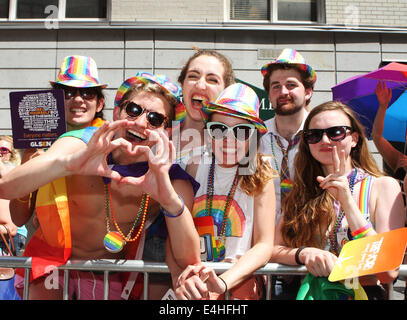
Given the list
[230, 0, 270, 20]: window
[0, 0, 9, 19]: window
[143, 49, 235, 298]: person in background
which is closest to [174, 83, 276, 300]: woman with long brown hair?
[143, 49, 235, 298]: person in background

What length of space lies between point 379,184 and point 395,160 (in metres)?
1.39

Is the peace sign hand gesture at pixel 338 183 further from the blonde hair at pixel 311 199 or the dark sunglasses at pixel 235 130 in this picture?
the dark sunglasses at pixel 235 130

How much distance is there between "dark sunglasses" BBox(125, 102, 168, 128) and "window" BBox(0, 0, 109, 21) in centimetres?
747

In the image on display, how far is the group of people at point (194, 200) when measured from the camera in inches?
82.5

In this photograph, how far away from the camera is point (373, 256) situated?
1.91 metres

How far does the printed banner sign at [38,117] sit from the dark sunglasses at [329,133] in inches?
67.1

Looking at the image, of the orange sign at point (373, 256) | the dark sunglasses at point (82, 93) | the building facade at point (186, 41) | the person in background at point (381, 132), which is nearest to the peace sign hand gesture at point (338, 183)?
the orange sign at point (373, 256)

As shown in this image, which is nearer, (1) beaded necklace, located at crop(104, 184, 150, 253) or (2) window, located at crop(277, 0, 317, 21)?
(1) beaded necklace, located at crop(104, 184, 150, 253)

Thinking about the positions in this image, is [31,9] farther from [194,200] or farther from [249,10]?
[194,200]

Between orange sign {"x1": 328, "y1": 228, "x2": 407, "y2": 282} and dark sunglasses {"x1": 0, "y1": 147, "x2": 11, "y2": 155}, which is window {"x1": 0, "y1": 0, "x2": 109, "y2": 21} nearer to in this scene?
dark sunglasses {"x1": 0, "y1": 147, "x2": 11, "y2": 155}

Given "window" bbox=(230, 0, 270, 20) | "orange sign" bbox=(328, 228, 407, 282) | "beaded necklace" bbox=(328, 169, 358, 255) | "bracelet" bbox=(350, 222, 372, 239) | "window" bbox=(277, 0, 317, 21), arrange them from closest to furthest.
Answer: "orange sign" bbox=(328, 228, 407, 282)
"bracelet" bbox=(350, 222, 372, 239)
"beaded necklace" bbox=(328, 169, 358, 255)
"window" bbox=(230, 0, 270, 20)
"window" bbox=(277, 0, 317, 21)

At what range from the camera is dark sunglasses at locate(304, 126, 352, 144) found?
2.65 m
